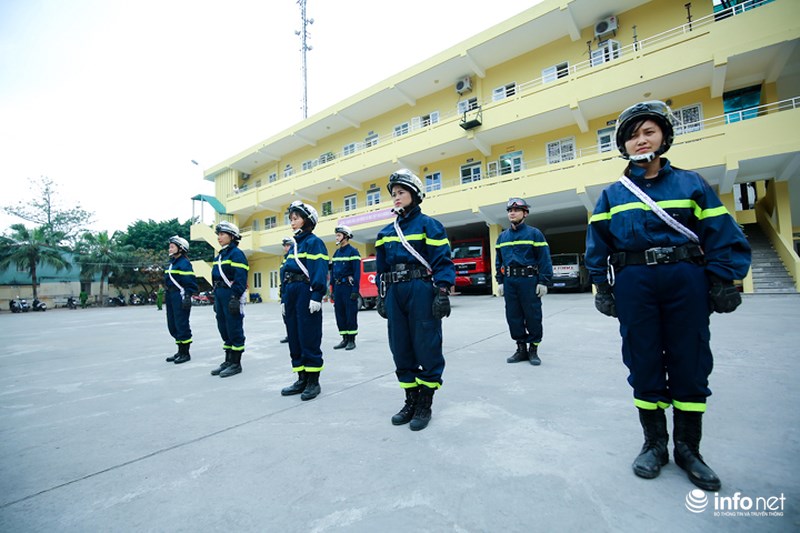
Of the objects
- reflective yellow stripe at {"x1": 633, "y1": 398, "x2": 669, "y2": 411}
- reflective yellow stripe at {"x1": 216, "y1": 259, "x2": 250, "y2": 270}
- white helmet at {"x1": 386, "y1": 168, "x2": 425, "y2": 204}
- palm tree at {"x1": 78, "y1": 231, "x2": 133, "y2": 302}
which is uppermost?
palm tree at {"x1": 78, "y1": 231, "x2": 133, "y2": 302}

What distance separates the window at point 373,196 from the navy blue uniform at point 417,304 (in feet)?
60.9

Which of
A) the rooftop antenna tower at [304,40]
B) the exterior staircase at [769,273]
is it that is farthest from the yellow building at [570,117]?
the rooftop antenna tower at [304,40]

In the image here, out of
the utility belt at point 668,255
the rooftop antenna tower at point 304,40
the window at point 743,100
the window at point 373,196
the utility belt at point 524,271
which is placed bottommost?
the utility belt at point 524,271

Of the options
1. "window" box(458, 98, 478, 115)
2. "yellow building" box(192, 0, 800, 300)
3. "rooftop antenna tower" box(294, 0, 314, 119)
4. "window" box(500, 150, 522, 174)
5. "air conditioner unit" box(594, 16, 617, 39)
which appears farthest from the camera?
"rooftop antenna tower" box(294, 0, 314, 119)

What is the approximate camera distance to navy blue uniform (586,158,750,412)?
1.78m

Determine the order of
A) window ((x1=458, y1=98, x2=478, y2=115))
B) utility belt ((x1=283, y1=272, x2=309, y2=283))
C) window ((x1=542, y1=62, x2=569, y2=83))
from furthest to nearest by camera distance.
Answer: window ((x1=458, y1=98, x2=478, y2=115))
window ((x1=542, y1=62, x2=569, y2=83))
utility belt ((x1=283, y1=272, x2=309, y2=283))

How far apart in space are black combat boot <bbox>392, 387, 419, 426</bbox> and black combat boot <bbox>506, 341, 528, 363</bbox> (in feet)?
6.40

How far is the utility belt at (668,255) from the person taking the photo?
1808mm

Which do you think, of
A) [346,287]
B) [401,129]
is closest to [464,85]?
[401,129]

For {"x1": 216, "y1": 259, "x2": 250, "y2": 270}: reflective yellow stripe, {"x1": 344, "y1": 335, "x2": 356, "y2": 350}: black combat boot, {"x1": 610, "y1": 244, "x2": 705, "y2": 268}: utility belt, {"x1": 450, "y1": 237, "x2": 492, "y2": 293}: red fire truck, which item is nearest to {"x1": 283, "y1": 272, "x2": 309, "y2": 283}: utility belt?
{"x1": 216, "y1": 259, "x2": 250, "y2": 270}: reflective yellow stripe

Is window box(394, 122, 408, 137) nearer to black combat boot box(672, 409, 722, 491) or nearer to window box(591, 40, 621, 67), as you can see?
window box(591, 40, 621, 67)

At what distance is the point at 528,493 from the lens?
5.44 feet

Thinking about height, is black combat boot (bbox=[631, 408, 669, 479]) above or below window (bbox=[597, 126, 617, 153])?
below

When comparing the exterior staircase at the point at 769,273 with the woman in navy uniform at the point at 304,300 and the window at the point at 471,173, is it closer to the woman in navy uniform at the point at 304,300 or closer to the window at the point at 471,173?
the window at the point at 471,173
